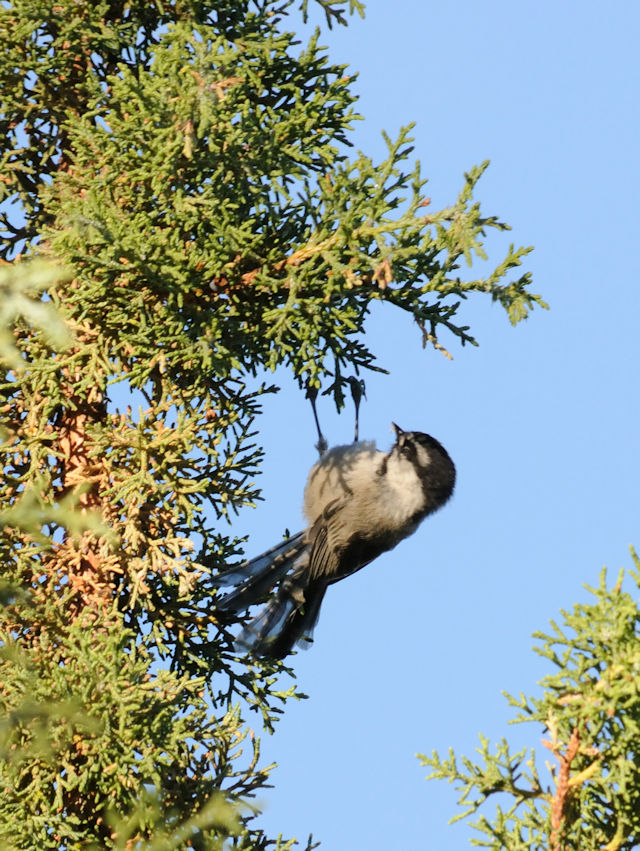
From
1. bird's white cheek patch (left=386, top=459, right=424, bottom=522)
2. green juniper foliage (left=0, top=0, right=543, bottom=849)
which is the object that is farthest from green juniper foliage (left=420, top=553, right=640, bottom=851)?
bird's white cheek patch (left=386, top=459, right=424, bottom=522)

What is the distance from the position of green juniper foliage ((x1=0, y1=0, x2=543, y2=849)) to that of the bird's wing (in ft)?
0.23

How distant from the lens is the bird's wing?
15.0 ft

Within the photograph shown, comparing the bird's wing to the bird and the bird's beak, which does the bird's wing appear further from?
the bird's beak

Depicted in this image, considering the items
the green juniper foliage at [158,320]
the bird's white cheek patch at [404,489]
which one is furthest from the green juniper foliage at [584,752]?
the bird's white cheek patch at [404,489]

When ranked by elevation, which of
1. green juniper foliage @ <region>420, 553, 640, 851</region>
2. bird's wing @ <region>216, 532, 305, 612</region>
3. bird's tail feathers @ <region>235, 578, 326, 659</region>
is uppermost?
bird's wing @ <region>216, 532, 305, 612</region>

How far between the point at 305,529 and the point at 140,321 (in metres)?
1.70

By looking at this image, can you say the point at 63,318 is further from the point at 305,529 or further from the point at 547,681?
the point at 547,681

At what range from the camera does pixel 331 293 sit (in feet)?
13.6

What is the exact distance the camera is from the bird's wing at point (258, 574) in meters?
4.59

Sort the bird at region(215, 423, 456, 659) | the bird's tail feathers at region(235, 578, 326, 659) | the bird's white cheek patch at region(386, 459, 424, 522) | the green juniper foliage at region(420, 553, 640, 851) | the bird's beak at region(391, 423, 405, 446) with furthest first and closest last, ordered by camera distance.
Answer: the bird's beak at region(391, 423, 405, 446) < the bird's white cheek patch at region(386, 459, 424, 522) < the bird at region(215, 423, 456, 659) < the bird's tail feathers at region(235, 578, 326, 659) < the green juniper foliage at region(420, 553, 640, 851)

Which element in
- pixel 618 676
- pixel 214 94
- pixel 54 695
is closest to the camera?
pixel 618 676

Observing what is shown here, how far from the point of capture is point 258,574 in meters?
4.86

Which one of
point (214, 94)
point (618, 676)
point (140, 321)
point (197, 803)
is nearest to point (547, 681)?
point (618, 676)

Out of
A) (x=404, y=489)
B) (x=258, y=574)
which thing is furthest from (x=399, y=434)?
(x=258, y=574)
